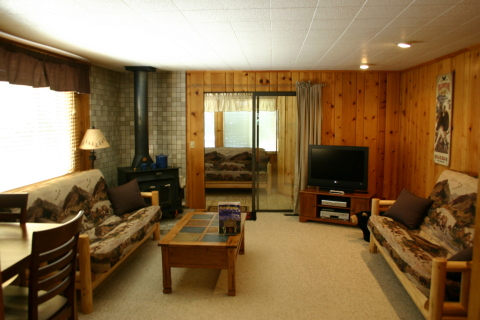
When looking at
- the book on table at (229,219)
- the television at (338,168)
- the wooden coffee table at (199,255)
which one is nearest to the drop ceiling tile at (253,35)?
the book on table at (229,219)

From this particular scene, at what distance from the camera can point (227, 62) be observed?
16.3 ft

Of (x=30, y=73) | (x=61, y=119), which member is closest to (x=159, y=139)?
(x=61, y=119)

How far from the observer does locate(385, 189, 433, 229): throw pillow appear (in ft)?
12.6

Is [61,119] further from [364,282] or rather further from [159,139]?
[364,282]

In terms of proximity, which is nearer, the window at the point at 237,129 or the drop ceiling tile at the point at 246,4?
the drop ceiling tile at the point at 246,4

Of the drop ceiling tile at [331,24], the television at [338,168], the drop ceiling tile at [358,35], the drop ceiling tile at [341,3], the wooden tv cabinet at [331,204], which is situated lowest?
the wooden tv cabinet at [331,204]

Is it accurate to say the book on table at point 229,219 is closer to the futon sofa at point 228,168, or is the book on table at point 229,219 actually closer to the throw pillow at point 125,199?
the throw pillow at point 125,199

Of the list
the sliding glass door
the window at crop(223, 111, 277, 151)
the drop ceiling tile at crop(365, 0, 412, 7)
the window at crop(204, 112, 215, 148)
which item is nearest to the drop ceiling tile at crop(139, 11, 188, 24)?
the drop ceiling tile at crop(365, 0, 412, 7)

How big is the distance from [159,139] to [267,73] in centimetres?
198

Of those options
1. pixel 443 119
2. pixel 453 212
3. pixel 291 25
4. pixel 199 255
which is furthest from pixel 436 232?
pixel 291 25

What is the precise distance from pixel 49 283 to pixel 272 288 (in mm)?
1983

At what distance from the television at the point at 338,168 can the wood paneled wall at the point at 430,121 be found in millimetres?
696

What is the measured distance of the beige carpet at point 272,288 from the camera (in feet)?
9.64

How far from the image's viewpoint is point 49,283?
1.90 metres
